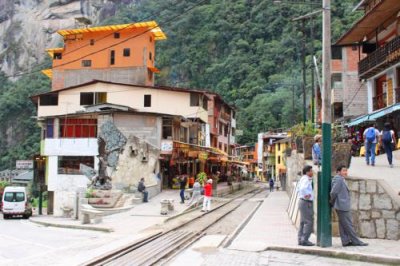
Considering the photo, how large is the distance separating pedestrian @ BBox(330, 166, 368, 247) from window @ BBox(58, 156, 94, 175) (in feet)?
107

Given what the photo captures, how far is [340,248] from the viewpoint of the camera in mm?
9938

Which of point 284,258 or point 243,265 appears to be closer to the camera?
point 243,265

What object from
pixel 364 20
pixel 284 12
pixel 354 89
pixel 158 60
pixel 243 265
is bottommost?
pixel 243 265

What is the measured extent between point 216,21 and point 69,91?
55.6m

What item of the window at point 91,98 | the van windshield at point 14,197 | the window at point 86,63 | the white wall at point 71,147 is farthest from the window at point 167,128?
the window at point 86,63

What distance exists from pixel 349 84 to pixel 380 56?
1127cm

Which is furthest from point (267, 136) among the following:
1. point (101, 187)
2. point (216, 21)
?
point (101, 187)

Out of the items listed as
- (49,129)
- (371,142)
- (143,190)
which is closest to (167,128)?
(49,129)

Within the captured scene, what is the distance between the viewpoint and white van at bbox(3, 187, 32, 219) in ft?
107

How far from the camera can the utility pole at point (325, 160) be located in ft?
33.6

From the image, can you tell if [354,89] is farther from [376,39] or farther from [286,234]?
[286,234]

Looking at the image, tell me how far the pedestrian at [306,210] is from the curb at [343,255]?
48 cm

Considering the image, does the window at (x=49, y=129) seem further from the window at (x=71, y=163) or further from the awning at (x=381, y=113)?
the awning at (x=381, y=113)

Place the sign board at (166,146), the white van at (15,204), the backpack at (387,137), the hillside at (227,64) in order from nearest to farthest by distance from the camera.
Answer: the backpack at (387,137)
the white van at (15,204)
the sign board at (166,146)
the hillside at (227,64)
